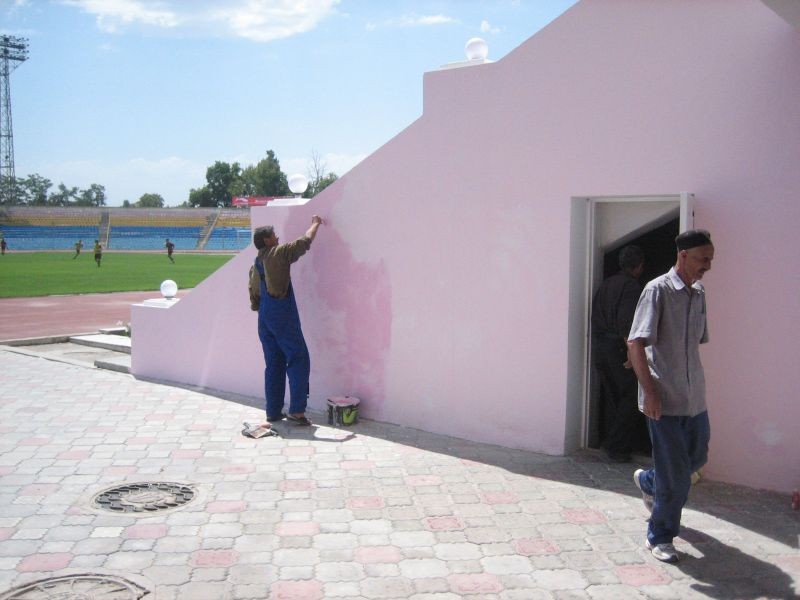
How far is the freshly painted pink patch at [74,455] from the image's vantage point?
19.6 ft

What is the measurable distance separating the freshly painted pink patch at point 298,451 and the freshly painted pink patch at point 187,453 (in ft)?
2.28

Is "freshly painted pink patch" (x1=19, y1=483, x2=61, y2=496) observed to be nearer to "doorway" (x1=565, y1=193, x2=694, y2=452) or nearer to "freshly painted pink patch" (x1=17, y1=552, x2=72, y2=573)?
"freshly painted pink patch" (x1=17, y1=552, x2=72, y2=573)

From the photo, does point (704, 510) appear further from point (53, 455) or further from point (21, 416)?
point (21, 416)

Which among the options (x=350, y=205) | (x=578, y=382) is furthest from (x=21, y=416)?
(x=578, y=382)

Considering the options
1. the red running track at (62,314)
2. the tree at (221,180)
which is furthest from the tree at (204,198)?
the red running track at (62,314)

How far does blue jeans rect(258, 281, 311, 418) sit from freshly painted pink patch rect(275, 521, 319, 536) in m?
2.35

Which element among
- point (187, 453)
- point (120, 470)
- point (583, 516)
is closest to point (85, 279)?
point (187, 453)

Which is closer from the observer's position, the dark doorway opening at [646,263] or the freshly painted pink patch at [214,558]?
the freshly painted pink patch at [214,558]

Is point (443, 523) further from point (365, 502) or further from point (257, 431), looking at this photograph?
point (257, 431)

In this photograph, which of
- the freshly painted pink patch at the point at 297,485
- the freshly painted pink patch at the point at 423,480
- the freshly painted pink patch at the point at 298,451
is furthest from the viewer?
the freshly painted pink patch at the point at 298,451

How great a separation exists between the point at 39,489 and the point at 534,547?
3.44 metres

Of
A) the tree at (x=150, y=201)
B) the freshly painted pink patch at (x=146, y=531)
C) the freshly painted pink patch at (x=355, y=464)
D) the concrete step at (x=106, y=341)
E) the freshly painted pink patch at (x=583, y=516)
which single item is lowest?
the concrete step at (x=106, y=341)

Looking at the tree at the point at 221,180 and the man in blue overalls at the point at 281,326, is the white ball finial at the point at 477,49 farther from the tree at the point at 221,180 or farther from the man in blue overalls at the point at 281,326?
the tree at the point at 221,180

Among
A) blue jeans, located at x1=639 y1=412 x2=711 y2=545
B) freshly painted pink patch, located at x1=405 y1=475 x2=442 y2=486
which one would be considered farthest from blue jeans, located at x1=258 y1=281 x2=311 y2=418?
blue jeans, located at x1=639 y1=412 x2=711 y2=545
